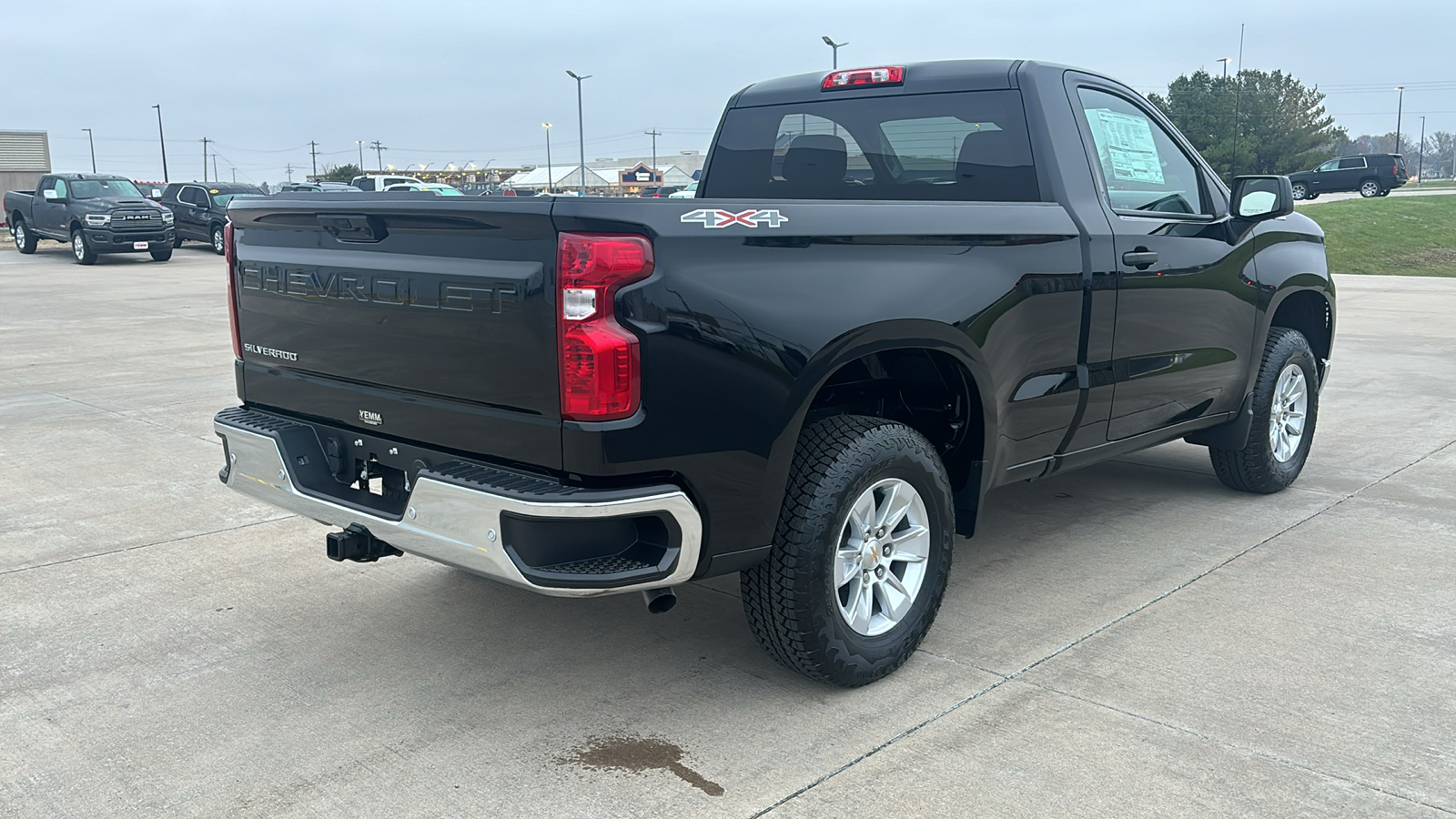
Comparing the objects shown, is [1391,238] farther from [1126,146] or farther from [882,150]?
[882,150]

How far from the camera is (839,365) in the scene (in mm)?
3430

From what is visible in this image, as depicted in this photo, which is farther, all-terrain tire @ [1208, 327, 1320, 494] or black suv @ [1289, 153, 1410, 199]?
black suv @ [1289, 153, 1410, 199]

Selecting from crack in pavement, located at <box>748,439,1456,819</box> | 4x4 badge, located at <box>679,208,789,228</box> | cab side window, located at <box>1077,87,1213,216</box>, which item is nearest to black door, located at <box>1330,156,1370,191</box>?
crack in pavement, located at <box>748,439,1456,819</box>

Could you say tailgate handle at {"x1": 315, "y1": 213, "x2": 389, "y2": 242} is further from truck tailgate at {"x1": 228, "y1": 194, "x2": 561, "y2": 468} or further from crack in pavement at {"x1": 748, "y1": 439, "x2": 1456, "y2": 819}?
crack in pavement at {"x1": 748, "y1": 439, "x2": 1456, "y2": 819}

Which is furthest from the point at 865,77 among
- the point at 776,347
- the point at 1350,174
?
the point at 1350,174

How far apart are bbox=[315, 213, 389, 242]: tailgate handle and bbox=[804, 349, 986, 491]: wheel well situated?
1390mm

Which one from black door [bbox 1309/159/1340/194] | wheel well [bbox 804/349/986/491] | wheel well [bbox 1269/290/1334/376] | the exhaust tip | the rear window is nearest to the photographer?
the exhaust tip

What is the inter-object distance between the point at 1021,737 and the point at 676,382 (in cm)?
139

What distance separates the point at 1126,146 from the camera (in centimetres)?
488

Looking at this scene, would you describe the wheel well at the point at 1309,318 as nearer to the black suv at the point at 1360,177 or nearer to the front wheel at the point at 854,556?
the front wheel at the point at 854,556

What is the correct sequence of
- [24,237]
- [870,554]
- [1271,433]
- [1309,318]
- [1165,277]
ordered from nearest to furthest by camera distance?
[870,554]
[1165,277]
[1271,433]
[1309,318]
[24,237]

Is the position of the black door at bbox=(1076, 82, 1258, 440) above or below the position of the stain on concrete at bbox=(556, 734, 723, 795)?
above

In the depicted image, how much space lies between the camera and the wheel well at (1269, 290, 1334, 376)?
20.2 feet

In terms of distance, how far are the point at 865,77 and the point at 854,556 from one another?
7.25 feet
